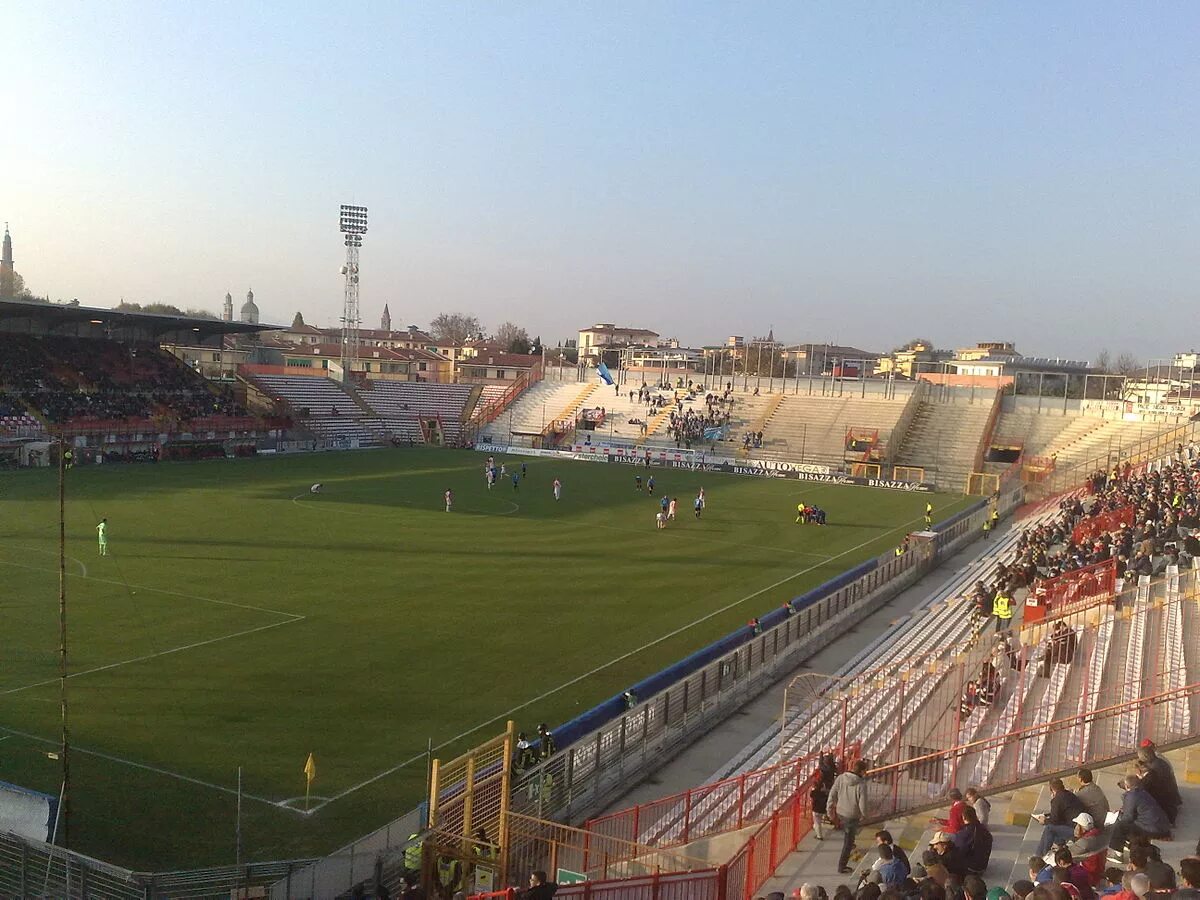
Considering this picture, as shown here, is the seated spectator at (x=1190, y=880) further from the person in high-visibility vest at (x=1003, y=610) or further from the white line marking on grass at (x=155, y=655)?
the white line marking on grass at (x=155, y=655)

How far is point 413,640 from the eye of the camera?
69.7 feet

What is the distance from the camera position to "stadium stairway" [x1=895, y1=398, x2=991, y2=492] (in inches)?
2391

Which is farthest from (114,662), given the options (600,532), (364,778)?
(600,532)

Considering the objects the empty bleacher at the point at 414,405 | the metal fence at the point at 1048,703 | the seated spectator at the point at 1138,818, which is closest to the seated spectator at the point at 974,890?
the seated spectator at the point at 1138,818

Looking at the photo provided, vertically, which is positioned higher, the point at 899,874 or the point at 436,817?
the point at 899,874

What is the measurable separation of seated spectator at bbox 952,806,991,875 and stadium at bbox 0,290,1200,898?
142 centimetres

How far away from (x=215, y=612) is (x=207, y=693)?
5729mm

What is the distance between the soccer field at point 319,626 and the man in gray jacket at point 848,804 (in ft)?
20.4

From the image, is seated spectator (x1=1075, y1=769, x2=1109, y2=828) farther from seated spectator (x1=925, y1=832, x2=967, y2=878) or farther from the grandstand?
the grandstand

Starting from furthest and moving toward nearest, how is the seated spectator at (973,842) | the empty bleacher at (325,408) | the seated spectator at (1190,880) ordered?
1. the empty bleacher at (325,408)
2. the seated spectator at (973,842)
3. the seated spectator at (1190,880)

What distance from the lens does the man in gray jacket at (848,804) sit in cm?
1002

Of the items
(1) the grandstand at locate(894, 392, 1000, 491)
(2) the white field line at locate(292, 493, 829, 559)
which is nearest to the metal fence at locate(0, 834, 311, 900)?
(2) the white field line at locate(292, 493, 829, 559)

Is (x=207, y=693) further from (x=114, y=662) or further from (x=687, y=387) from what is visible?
(x=687, y=387)

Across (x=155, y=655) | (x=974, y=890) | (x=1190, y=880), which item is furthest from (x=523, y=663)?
(x=1190, y=880)
